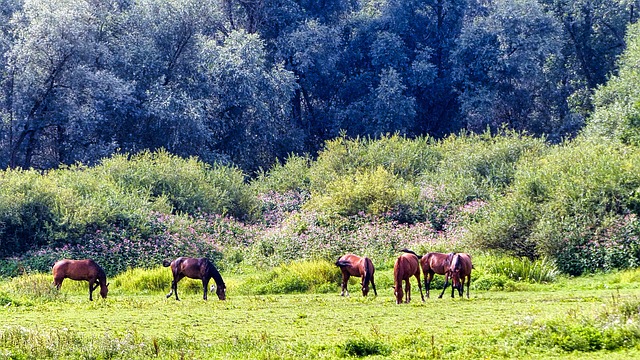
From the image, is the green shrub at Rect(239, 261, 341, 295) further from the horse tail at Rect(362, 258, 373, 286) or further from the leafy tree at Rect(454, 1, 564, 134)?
the leafy tree at Rect(454, 1, 564, 134)

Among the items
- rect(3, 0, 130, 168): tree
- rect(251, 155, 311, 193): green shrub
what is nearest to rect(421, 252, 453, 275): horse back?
rect(251, 155, 311, 193): green shrub

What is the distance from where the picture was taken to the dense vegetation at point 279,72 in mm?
49344

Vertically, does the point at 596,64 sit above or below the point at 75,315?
above

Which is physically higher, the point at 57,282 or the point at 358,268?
the point at 358,268

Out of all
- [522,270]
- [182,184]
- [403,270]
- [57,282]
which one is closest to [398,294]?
[403,270]

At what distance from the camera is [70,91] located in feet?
161

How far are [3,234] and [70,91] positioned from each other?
17.4m

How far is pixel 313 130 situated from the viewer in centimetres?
6744

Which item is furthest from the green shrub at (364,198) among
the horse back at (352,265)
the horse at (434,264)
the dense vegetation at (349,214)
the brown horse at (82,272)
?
the brown horse at (82,272)

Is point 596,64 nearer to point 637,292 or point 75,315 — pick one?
point 637,292

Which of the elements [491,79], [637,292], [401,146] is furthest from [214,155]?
[637,292]

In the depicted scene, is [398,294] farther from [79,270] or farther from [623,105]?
[623,105]

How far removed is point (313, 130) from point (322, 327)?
5036cm

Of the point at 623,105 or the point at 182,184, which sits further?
the point at 623,105
